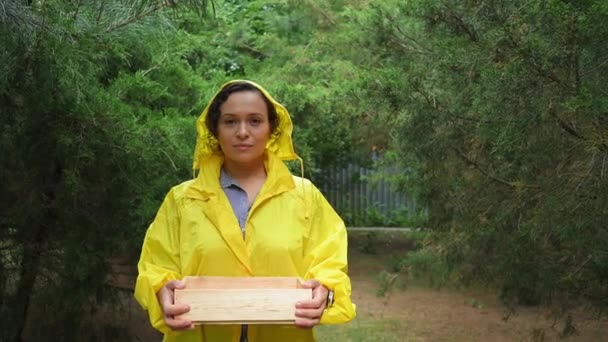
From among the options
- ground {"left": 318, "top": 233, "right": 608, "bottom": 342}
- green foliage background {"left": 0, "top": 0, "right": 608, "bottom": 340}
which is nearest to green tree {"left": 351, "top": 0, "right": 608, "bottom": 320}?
green foliage background {"left": 0, "top": 0, "right": 608, "bottom": 340}

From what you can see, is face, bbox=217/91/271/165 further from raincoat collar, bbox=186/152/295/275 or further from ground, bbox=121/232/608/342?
ground, bbox=121/232/608/342

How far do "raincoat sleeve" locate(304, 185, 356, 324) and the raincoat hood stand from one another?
0.23 m

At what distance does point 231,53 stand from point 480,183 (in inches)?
236

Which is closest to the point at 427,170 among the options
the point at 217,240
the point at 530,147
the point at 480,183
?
the point at 480,183

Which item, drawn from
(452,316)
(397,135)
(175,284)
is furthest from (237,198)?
→ (452,316)

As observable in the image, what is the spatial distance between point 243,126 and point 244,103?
8 cm

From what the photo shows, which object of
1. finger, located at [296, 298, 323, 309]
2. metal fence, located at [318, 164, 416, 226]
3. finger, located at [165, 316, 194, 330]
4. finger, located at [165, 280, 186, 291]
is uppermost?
finger, located at [165, 280, 186, 291]

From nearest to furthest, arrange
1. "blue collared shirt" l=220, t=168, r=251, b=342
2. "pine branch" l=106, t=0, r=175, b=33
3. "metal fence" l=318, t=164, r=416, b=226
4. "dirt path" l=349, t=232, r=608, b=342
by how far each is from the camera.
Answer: "blue collared shirt" l=220, t=168, r=251, b=342, "pine branch" l=106, t=0, r=175, b=33, "dirt path" l=349, t=232, r=608, b=342, "metal fence" l=318, t=164, r=416, b=226

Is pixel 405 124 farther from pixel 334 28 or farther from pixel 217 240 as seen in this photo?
pixel 334 28

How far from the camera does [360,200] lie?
15.7 m

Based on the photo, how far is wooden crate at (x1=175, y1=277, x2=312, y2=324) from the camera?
8.47ft

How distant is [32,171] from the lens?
498cm

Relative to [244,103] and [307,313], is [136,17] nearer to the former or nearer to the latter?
[244,103]

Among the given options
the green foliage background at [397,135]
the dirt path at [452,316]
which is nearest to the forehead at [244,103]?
the green foliage background at [397,135]
